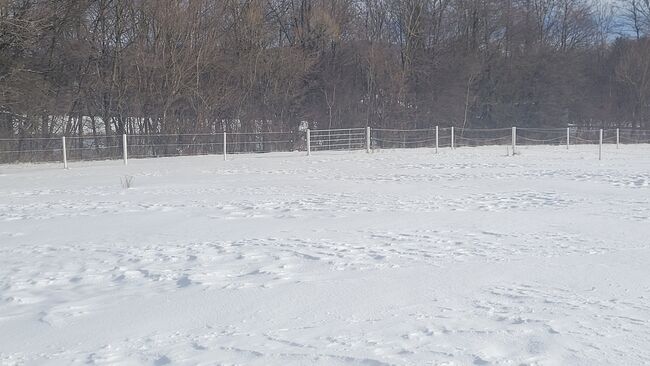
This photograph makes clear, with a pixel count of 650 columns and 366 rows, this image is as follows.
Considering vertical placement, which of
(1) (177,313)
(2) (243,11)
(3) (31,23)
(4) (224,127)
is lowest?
(1) (177,313)

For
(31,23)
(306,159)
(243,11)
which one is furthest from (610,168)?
(243,11)

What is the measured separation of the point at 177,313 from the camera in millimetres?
4766

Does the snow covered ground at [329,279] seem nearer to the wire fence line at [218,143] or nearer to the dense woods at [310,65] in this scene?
the wire fence line at [218,143]

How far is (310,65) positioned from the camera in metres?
37.0

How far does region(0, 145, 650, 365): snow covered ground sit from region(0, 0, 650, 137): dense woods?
15236mm

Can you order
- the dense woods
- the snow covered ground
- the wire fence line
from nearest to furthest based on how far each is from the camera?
the snow covered ground, the wire fence line, the dense woods

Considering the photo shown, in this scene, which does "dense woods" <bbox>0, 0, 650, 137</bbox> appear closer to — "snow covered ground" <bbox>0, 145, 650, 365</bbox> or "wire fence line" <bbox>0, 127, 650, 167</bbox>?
"wire fence line" <bbox>0, 127, 650, 167</bbox>

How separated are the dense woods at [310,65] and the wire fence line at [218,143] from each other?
5.22 ft

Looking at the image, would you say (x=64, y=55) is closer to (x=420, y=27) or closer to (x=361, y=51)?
(x=361, y=51)

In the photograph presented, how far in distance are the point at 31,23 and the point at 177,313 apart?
1888 cm

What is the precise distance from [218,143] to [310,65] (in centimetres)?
1067

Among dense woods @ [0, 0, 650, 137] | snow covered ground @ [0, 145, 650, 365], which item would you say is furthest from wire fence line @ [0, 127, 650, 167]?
snow covered ground @ [0, 145, 650, 365]

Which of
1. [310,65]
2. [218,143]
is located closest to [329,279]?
[218,143]

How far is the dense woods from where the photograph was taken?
28614 mm
